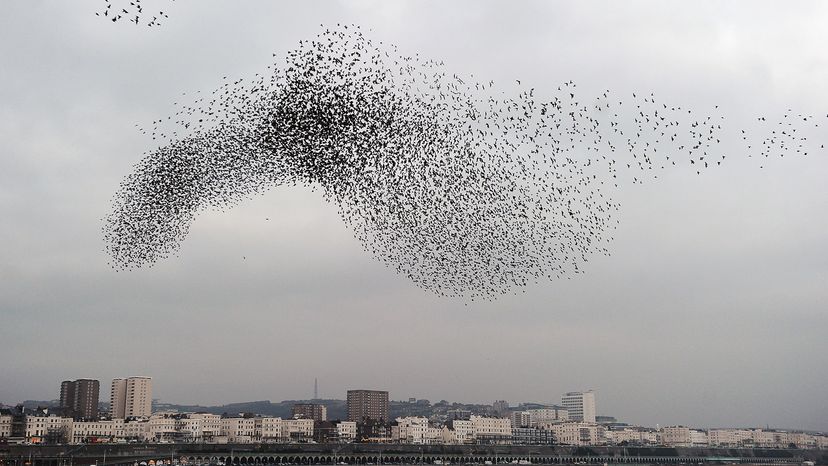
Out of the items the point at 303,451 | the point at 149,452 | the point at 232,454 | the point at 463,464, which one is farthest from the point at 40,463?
the point at 463,464

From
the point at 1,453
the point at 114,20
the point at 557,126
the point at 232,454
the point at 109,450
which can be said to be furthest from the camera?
the point at 232,454

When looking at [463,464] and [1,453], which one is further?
[463,464]

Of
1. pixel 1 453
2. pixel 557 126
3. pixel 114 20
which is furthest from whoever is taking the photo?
pixel 1 453

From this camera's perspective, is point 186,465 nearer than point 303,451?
Yes

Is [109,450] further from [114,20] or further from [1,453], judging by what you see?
[114,20]

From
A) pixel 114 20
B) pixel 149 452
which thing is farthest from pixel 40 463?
pixel 114 20

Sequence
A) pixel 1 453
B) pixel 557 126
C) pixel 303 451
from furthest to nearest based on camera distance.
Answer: pixel 303 451 → pixel 1 453 → pixel 557 126

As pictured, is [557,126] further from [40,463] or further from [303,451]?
[303,451]

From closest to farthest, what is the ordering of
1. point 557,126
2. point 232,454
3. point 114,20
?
point 114,20, point 557,126, point 232,454

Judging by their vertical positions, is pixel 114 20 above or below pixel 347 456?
above
